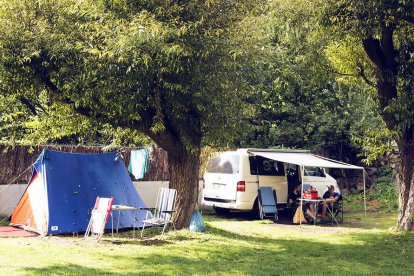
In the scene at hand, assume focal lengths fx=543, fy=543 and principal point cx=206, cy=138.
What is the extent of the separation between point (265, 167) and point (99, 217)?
5.82 meters

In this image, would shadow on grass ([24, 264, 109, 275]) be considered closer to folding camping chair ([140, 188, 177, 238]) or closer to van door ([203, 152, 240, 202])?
folding camping chair ([140, 188, 177, 238])

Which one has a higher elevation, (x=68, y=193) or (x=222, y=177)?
(x=222, y=177)

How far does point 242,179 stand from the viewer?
13789 mm

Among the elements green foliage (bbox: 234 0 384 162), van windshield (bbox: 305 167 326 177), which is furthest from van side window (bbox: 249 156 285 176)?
green foliage (bbox: 234 0 384 162)

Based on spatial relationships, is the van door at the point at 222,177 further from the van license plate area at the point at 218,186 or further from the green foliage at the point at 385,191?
the green foliage at the point at 385,191

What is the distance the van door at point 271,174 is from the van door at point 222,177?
474 millimetres

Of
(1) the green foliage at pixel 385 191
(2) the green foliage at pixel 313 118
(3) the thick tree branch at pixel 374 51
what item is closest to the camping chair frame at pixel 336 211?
(1) the green foliage at pixel 385 191

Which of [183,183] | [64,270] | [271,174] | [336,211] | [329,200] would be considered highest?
[271,174]

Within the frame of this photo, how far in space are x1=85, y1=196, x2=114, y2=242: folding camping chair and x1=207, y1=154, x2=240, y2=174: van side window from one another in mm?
4706

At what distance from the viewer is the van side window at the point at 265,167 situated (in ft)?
46.5

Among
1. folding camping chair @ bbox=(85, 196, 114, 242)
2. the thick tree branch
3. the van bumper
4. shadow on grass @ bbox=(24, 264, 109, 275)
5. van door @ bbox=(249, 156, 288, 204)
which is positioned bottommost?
shadow on grass @ bbox=(24, 264, 109, 275)

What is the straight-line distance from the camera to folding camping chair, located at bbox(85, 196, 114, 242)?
9.72 m

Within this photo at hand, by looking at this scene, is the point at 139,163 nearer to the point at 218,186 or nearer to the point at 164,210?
the point at 218,186

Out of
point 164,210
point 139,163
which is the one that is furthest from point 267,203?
point 164,210
